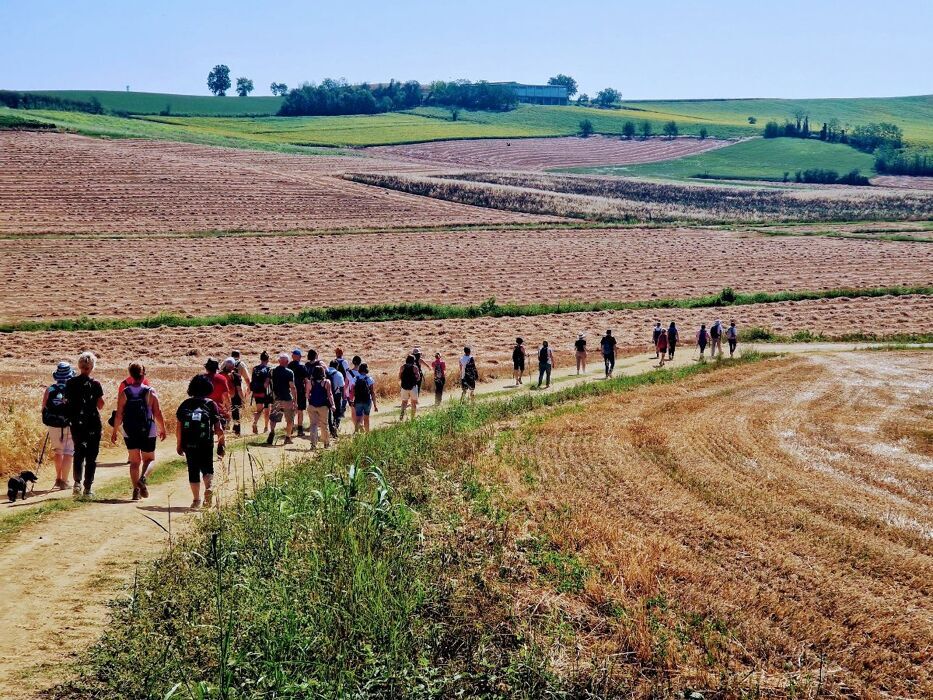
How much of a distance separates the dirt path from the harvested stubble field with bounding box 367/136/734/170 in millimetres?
94676

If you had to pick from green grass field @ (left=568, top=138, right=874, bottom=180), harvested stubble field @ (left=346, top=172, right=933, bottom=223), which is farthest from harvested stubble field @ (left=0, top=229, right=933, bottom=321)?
green grass field @ (left=568, top=138, right=874, bottom=180)

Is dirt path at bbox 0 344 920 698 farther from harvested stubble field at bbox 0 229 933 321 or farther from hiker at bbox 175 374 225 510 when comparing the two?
harvested stubble field at bbox 0 229 933 321

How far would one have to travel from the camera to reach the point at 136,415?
12031 millimetres

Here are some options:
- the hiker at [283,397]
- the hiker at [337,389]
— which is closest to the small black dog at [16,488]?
the hiker at [283,397]

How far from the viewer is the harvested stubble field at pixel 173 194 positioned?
188 feet

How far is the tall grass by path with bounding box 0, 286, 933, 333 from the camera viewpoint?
34.1 m

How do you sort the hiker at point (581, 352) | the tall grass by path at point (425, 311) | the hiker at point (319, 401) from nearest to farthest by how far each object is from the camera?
the hiker at point (319, 401), the hiker at point (581, 352), the tall grass by path at point (425, 311)

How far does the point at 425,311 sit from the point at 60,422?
25.5 metres

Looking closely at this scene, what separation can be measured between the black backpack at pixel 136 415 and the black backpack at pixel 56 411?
2.53 ft

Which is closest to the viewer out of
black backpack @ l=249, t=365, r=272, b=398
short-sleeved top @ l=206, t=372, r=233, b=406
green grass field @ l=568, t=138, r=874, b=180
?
short-sleeved top @ l=206, t=372, r=233, b=406

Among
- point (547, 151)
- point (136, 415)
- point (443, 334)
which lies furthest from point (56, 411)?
point (547, 151)

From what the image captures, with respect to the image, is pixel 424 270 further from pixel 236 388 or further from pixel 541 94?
pixel 541 94

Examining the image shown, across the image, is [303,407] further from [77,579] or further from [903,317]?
[903,317]

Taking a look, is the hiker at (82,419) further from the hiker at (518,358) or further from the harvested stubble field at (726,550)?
the hiker at (518,358)
